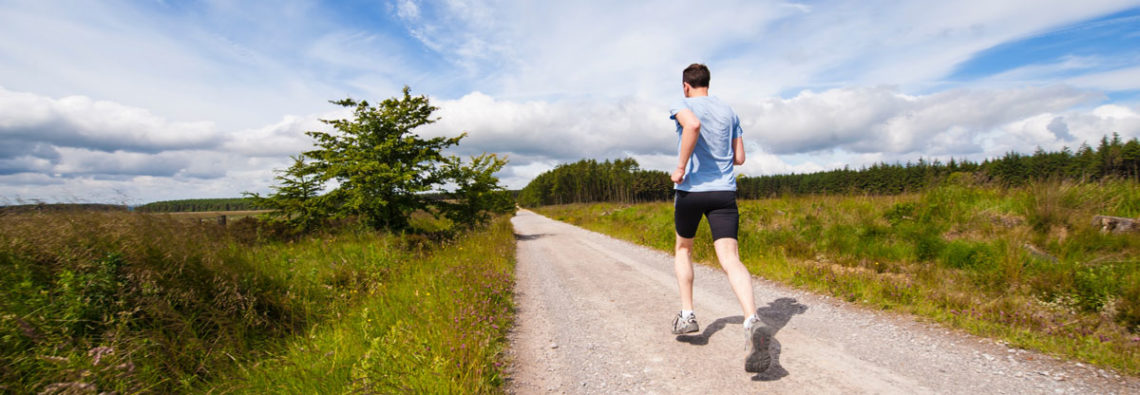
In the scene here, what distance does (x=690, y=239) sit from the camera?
328 cm

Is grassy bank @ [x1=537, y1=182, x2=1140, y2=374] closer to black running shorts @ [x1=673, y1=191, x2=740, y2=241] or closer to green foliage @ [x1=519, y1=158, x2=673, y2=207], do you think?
black running shorts @ [x1=673, y1=191, x2=740, y2=241]

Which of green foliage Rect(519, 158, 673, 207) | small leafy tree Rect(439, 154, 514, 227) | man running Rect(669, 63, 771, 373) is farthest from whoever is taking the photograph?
green foliage Rect(519, 158, 673, 207)

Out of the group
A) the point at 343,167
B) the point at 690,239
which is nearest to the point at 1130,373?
the point at 690,239

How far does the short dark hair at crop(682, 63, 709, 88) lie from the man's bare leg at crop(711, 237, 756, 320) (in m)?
1.24

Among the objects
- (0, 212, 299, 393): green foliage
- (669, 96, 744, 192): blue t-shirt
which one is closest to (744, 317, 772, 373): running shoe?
(669, 96, 744, 192): blue t-shirt

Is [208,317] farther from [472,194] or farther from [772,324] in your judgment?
[472,194]

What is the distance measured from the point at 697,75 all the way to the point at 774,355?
222 centimetres

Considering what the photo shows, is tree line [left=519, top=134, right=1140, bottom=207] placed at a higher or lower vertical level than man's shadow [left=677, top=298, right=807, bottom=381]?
higher

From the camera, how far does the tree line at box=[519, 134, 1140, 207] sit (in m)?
7.81

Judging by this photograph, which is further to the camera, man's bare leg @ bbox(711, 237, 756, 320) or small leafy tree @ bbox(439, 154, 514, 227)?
small leafy tree @ bbox(439, 154, 514, 227)

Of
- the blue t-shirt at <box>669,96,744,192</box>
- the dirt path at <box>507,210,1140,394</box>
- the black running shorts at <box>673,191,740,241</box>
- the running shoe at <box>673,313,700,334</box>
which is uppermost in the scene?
the blue t-shirt at <box>669,96,744,192</box>

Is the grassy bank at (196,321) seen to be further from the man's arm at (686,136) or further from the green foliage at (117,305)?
the man's arm at (686,136)

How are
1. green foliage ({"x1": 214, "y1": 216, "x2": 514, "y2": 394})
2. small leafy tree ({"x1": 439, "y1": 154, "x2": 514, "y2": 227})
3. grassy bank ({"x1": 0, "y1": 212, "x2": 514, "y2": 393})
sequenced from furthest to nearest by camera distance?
small leafy tree ({"x1": 439, "y1": 154, "x2": 514, "y2": 227}) < grassy bank ({"x1": 0, "y1": 212, "x2": 514, "y2": 393}) < green foliage ({"x1": 214, "y1": 216, "x2": 514, "y2": 394})

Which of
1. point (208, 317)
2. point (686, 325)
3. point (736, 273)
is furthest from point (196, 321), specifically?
point (736, 273)
